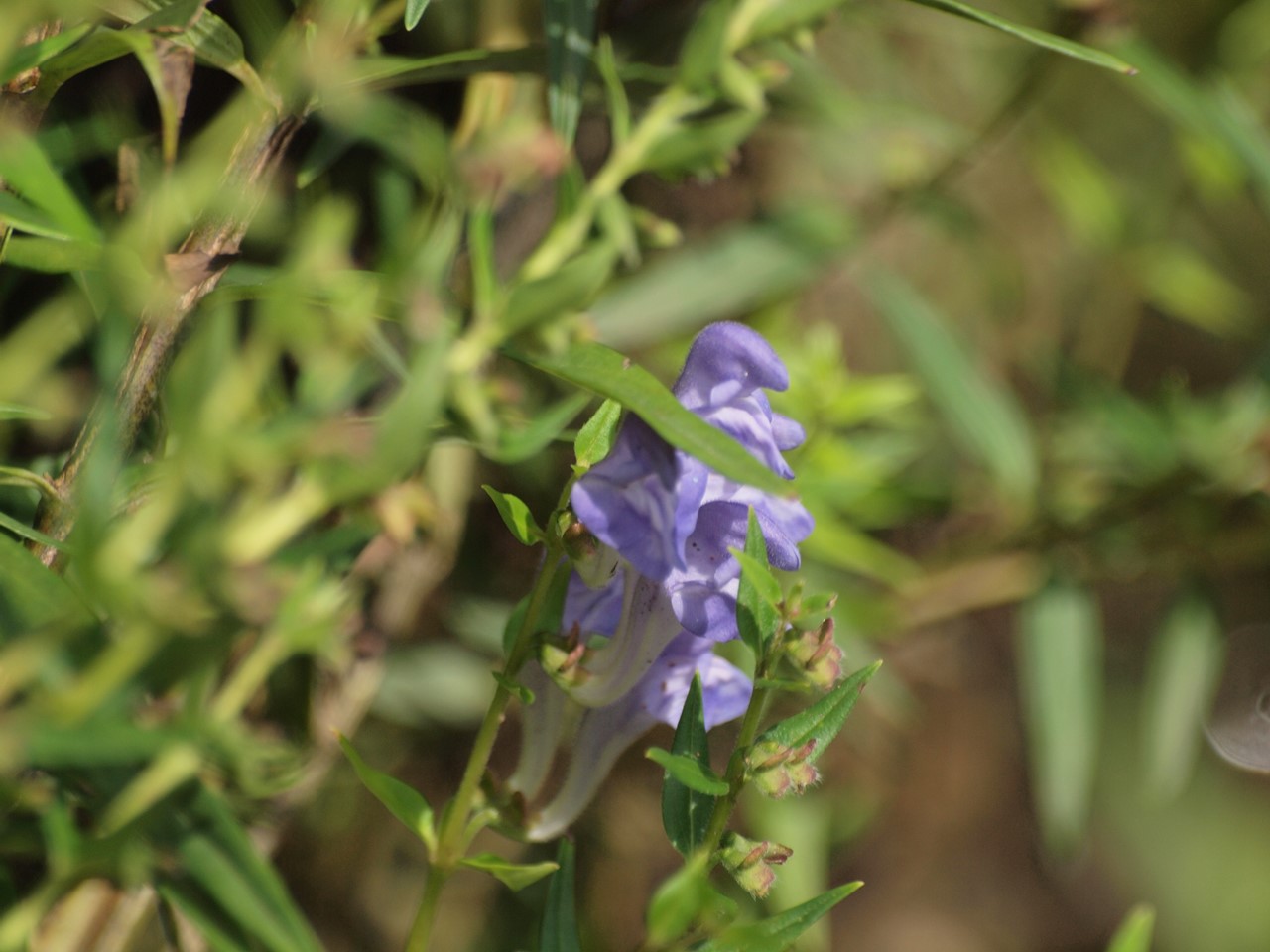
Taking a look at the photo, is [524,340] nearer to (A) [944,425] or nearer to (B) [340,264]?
(B) [340,264]

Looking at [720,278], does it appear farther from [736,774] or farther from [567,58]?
[736,774]

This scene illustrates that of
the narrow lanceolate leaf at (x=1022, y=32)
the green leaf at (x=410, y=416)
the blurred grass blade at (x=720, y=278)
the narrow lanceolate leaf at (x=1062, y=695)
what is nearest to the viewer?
the green leaf at (x=410, y=416)

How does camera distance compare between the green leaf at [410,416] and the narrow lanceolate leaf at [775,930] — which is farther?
the narrow lanceolate leaf at [775,930]

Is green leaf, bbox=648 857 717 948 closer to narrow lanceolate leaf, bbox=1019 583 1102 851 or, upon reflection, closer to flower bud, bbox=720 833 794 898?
flower bud, bbox=720 833 794 898

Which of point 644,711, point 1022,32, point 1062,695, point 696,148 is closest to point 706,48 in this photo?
point 696,148

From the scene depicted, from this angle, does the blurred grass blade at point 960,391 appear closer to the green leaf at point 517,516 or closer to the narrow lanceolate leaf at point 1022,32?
the narrow lanceolate leaf at point 1022,32

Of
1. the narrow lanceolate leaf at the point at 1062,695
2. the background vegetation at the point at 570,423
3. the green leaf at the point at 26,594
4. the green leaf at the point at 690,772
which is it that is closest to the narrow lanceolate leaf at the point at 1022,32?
the background vegetation at the point at 570,423

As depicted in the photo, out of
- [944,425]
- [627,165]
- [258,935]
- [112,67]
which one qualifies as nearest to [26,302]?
[112,67]

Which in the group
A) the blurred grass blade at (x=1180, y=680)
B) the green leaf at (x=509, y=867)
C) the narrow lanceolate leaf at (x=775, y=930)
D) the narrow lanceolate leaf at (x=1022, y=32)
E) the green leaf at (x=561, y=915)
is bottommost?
the blurred grass blade at (x=1180, y=680)
